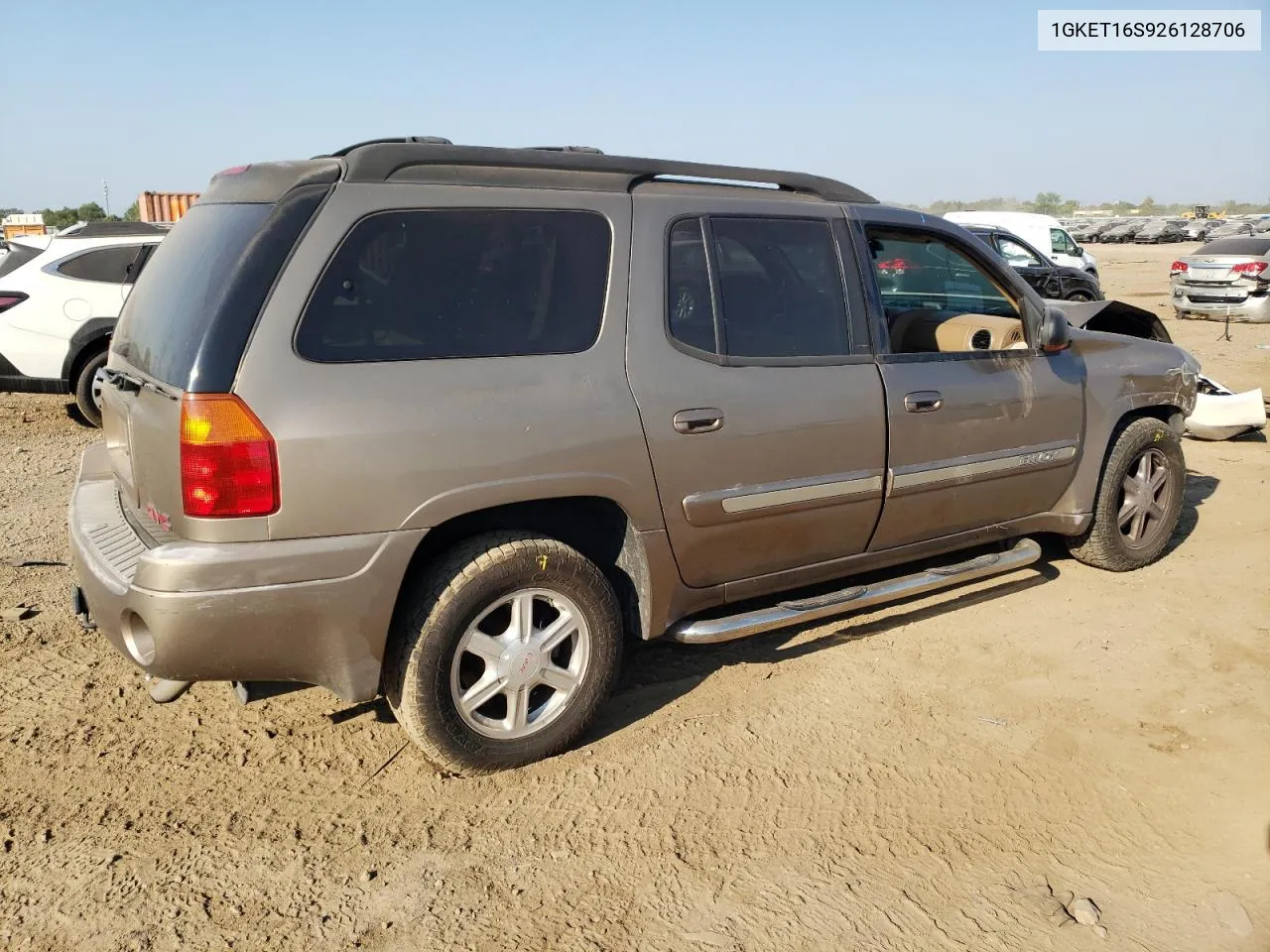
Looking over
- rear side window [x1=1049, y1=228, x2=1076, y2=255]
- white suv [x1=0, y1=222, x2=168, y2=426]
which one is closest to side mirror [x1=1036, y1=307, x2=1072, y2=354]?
white suv [x1=0, y1=222, x2=168, y2=426]

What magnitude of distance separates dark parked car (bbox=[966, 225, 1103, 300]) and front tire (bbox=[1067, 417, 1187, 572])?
1117cm

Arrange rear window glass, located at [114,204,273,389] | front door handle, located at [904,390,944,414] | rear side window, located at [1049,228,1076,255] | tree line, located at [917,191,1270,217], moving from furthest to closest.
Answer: tree line, located at [917,191,1270,217] < rear side window, located at [1049,228,1076,255] < front door handle, located at [904,390,944,414] < rear window glass, located at [114,204,273,389]

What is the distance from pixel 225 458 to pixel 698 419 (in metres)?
1.50

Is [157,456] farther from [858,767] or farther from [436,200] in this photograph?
[858,767]

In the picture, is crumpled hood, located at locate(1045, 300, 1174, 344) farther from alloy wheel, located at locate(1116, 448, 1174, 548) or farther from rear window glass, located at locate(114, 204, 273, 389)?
rear window glass, located at locate(114, 204, 273, 389)

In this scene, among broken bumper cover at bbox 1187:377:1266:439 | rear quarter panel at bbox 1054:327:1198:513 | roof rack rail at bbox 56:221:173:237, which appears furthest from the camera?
roof rack rail at bbox 56:221:173:237

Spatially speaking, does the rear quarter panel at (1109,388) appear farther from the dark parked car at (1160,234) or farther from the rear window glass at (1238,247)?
the dark parked car at (1160,234)

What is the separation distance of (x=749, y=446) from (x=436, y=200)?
1327 millimetres

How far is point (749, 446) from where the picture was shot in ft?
12.2

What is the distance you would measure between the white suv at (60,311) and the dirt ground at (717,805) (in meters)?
5.06

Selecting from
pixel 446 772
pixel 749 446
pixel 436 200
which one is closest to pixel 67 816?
pixel 446 772

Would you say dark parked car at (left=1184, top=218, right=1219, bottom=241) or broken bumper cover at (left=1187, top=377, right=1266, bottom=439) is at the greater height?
dark parked car at (left=1184, top=218, right=1219, bottom=241)

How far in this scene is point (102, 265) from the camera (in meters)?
9.41

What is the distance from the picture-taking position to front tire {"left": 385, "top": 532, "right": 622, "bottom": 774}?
10.5 feet
